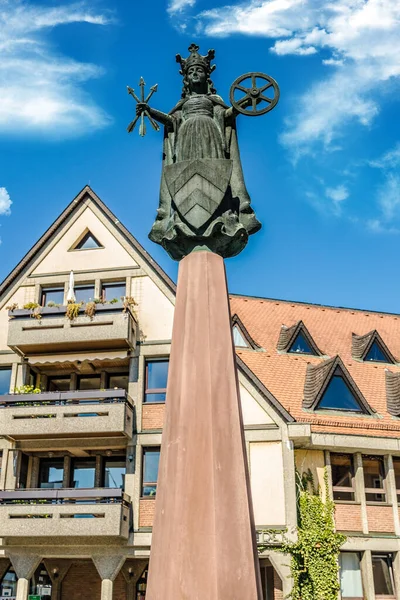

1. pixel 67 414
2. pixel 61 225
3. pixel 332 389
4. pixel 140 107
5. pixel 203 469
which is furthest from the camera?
pixel 61 225

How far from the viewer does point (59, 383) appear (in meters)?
24.0

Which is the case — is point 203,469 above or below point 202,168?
below

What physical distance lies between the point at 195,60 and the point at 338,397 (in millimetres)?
15637

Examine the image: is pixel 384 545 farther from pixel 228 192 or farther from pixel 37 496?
pixel 228 192

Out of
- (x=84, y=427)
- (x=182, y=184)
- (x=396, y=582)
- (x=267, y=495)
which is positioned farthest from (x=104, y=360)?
(x=182, y=184)

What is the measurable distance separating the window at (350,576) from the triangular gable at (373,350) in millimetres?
7705

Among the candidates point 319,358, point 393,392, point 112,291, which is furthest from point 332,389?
point 112,291

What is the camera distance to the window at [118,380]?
77.0 ft

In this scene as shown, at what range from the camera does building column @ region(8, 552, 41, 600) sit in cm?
2056

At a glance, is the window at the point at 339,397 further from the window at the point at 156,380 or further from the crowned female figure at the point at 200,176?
the crowned female figure at the point at 200,176

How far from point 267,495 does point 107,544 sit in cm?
491

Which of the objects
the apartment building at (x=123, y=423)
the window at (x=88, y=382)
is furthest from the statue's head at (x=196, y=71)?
the window at (x=88, y=382)

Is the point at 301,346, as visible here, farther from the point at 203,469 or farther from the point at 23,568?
the point at 203,469

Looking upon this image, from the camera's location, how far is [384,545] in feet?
67.4
